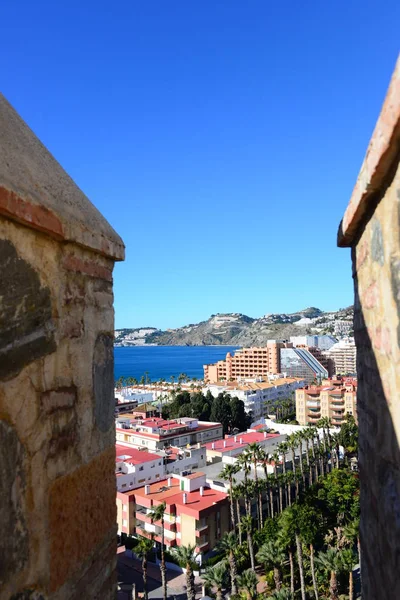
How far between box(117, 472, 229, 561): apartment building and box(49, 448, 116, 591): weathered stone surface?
2517cm

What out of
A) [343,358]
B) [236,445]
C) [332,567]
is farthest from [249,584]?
[343,358]

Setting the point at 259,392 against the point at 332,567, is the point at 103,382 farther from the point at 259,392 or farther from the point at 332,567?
the point at 259,392

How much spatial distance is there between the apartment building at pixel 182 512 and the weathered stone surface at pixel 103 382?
25.2m

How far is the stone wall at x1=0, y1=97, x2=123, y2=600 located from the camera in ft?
5.40

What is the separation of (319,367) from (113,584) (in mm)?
99460

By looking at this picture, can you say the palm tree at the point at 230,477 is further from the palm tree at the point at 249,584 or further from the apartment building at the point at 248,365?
the apartment building at the point at 248,365

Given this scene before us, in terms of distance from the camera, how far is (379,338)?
2166 millimetres

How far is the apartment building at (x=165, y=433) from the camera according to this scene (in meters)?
43.1

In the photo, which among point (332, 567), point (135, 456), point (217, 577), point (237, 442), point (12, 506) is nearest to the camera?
point (12, 506)

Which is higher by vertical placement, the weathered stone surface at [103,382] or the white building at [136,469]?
the weathered stone surface at [103,382]

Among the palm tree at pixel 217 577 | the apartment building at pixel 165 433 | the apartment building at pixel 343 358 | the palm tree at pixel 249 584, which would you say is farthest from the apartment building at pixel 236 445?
the apartment building at pixel 343 358

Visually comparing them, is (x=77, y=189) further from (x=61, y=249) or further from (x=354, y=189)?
(x=354, y=189)

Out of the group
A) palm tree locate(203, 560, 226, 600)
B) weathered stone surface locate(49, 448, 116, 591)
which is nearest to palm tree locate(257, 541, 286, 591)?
palm tree locate(203, 560, 226, 600)

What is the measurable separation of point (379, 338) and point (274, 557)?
22.4 metres
